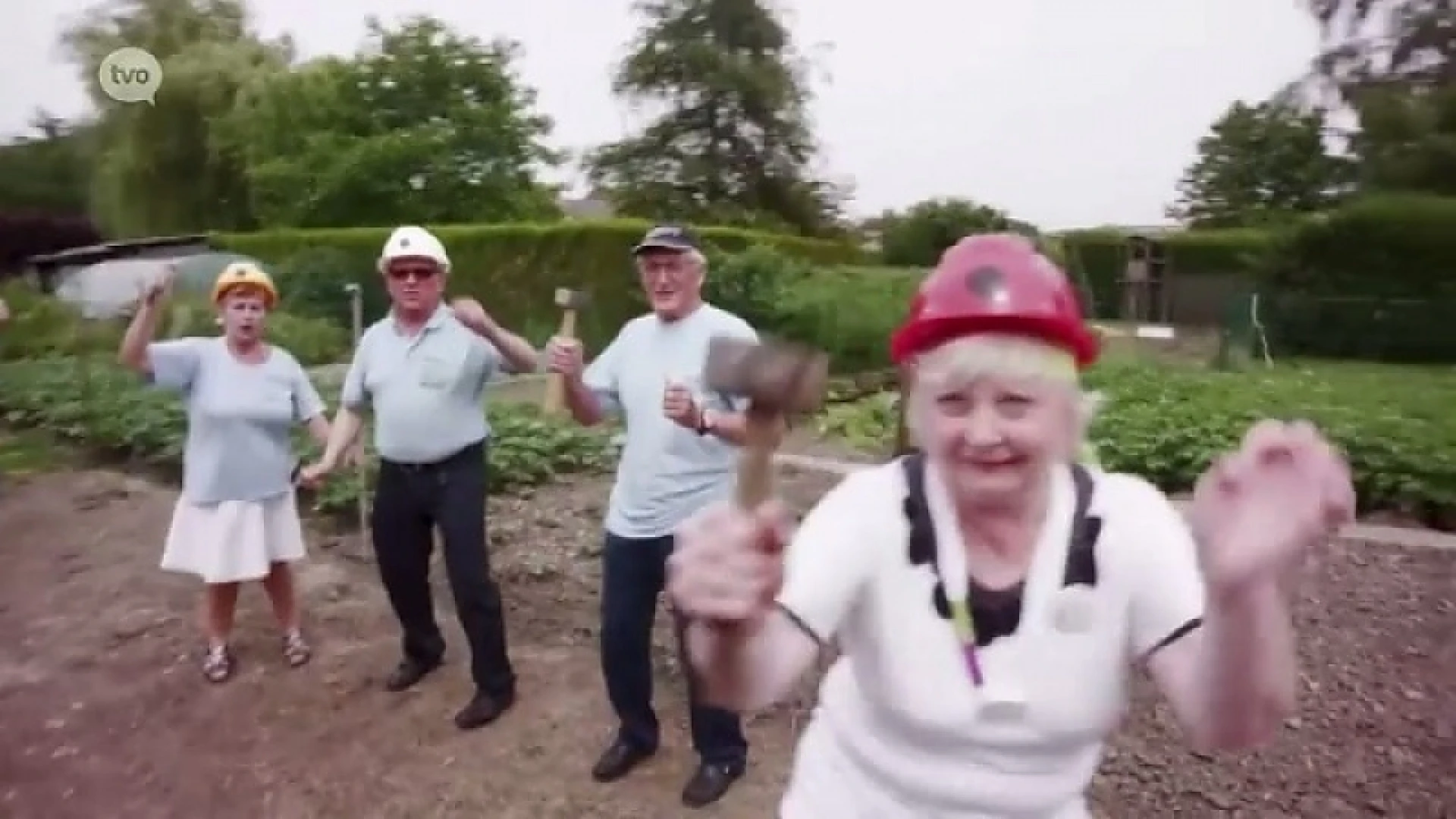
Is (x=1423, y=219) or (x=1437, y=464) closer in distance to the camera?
(x=1437, y=464)

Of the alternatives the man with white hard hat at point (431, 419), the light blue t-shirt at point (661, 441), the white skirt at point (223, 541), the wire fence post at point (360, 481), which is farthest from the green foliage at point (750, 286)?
the light blue t-shirt at point (661, 441)

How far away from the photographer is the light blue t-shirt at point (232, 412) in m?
5.16

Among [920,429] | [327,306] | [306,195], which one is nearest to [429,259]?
[920,429]

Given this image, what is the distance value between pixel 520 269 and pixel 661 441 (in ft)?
48.5

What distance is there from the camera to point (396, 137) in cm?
2362

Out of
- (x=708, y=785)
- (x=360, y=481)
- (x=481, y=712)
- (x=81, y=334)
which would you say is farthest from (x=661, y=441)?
(x=81, y=334)

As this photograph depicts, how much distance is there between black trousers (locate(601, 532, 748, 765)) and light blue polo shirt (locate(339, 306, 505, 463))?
29.7 inches

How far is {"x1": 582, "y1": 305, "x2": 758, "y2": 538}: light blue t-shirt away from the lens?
409 cm

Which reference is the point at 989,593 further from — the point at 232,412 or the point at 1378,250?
the point at 1378,250

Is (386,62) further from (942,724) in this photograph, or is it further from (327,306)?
(942,724)

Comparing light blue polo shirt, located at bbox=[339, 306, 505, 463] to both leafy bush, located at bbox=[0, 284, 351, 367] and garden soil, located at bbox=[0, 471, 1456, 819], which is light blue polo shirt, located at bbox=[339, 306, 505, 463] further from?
leafy bush, located at bbox=[0, 284, 351, 367]

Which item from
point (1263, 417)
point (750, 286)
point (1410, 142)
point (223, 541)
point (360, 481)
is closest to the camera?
point (223, 541)

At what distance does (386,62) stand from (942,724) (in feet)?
83.0

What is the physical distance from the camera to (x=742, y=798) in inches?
172
